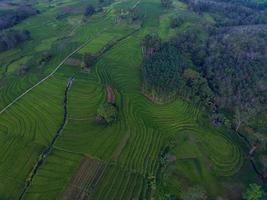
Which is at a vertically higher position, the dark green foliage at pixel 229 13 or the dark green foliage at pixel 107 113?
the dark green foliage at pixel 107 113

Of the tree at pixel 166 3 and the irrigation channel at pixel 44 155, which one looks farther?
the tree at pixel 166 3

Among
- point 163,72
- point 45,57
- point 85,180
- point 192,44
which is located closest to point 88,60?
point 45,57

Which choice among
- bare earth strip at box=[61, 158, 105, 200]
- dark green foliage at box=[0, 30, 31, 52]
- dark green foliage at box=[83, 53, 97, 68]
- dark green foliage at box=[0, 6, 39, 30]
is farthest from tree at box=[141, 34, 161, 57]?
dark green foliage at box=[0, 6, 39, 30]

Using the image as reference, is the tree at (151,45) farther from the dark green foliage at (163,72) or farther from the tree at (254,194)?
the tree at (254,194)

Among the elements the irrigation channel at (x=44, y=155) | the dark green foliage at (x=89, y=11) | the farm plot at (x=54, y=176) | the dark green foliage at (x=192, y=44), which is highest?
the dark green foliage at (x=89, y=11)

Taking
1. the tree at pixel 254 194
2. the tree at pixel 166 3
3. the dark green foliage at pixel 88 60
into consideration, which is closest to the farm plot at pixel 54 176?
the tree at pixel 254 194

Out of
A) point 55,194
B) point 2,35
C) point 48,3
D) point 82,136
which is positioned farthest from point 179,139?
point 48,3

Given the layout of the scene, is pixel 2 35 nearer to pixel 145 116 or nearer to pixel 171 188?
pixel 145 116

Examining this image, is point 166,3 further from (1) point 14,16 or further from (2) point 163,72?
(2) point 163,72
